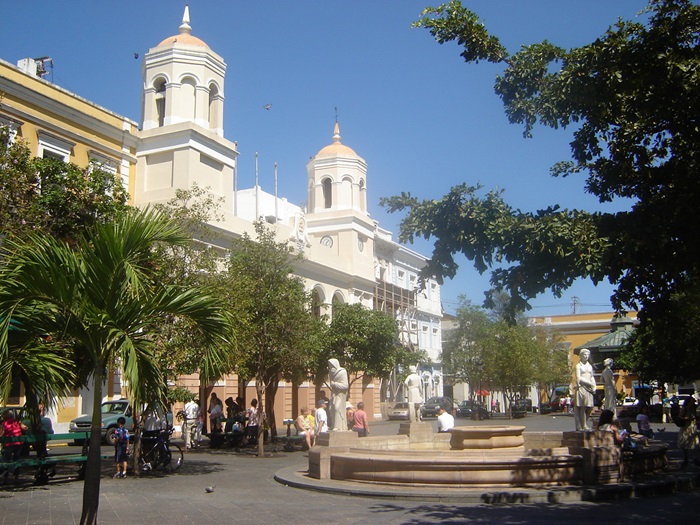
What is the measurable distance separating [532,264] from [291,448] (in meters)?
15.5

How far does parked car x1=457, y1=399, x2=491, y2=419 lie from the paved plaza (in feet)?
102

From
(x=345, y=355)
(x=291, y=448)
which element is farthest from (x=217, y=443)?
(x=345, y=355)

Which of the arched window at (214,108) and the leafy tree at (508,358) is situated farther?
the leafy tree at (508,358)

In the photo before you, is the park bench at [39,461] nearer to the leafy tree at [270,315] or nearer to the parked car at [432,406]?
the leafy tree at [270,315]

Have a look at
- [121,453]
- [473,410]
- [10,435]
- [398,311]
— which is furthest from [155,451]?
[398,311]

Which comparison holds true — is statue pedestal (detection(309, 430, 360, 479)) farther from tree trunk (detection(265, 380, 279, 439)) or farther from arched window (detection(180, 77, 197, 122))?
arched window (detection(180, 77, 197, 122))

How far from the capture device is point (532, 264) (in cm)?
931

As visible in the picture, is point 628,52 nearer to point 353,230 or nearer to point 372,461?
point 372,461

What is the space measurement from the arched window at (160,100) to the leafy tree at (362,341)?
12.4m

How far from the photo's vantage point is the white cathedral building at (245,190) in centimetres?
3238

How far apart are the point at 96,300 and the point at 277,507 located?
480 cm

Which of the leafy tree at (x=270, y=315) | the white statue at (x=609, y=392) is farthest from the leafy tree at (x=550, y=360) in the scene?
the white statue at (x=609, y=392)

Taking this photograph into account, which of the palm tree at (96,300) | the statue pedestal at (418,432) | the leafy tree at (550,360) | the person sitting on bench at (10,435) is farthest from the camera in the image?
the leafy tree at (550,360)

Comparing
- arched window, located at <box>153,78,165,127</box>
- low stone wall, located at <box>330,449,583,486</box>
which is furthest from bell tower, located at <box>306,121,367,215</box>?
low stone wall, located at <box>330,449,583,486</box>
